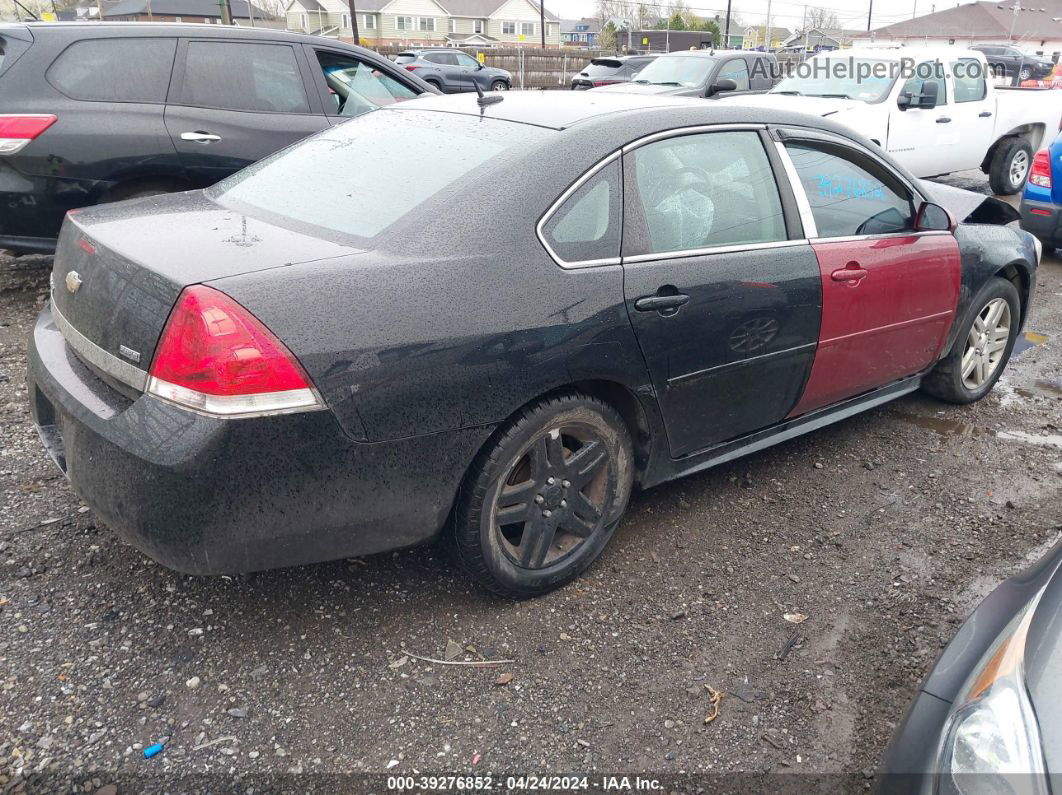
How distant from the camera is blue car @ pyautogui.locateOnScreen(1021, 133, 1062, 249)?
7.31 m

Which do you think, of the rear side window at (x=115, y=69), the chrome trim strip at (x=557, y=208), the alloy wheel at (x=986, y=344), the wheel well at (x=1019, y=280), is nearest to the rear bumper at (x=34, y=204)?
the rear side window at (x=115, y=69)

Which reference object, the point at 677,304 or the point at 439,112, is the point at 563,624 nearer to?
the point at 677,304

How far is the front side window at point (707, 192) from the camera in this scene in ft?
9.69

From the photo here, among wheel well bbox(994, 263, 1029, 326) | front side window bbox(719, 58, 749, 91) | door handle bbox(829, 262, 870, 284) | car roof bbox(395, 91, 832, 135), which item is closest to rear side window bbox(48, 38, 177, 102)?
car roof bbox(395, 91, 832, 135)

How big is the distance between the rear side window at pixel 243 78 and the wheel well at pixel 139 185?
53cm

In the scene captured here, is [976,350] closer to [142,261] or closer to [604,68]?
[142,261]

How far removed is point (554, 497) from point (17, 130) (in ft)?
13.8

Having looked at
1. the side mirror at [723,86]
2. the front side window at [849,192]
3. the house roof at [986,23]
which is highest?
the house roof at [986,23]

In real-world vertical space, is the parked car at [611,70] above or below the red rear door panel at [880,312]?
above

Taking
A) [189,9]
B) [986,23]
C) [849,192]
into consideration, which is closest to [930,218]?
[849,192]

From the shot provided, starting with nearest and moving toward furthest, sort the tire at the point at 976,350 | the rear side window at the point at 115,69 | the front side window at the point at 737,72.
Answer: the tire at the point at 976,350, the rear side window at the point at 115,69, the front side window at the point at 737,72

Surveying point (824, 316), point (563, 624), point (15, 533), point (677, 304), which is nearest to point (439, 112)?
point (677, 304)

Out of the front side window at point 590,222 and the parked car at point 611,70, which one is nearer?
the front side window at point 590,222

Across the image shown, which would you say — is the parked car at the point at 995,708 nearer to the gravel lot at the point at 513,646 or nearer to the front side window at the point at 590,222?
the gravel lot at the point at 513,646
